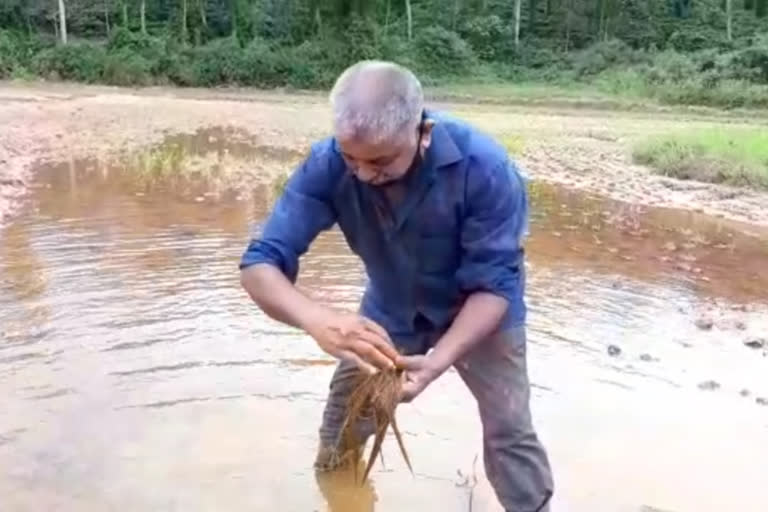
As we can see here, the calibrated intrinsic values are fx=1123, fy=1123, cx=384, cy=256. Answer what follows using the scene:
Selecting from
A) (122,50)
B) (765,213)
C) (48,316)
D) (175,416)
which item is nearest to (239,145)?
(765,213)

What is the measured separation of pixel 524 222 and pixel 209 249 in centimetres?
500

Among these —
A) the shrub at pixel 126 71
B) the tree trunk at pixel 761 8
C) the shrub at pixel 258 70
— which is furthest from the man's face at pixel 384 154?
the tree trunk at pixel 761 8

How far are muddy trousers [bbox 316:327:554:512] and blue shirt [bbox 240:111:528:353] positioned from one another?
12 cm

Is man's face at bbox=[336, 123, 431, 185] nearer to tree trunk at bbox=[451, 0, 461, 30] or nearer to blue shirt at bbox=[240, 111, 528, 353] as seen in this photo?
blue shirt at bbox=[240, 111, 528, 353]

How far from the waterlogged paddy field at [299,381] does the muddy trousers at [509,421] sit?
1.98ft

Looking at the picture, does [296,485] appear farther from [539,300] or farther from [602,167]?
[602,167]

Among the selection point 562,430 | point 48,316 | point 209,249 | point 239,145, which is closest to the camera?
point 562,430

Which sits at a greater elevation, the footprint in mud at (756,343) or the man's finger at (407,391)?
the man's finger at (407,391)

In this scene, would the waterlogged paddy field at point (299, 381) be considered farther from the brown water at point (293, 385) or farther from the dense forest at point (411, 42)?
the dense forest at point (411, 42)

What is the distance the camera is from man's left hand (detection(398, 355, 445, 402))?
281 centimetres

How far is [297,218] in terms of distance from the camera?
2.90 metres

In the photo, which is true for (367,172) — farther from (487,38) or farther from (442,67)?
(487,38)

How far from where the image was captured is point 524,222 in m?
2.97

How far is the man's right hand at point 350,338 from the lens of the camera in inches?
108
